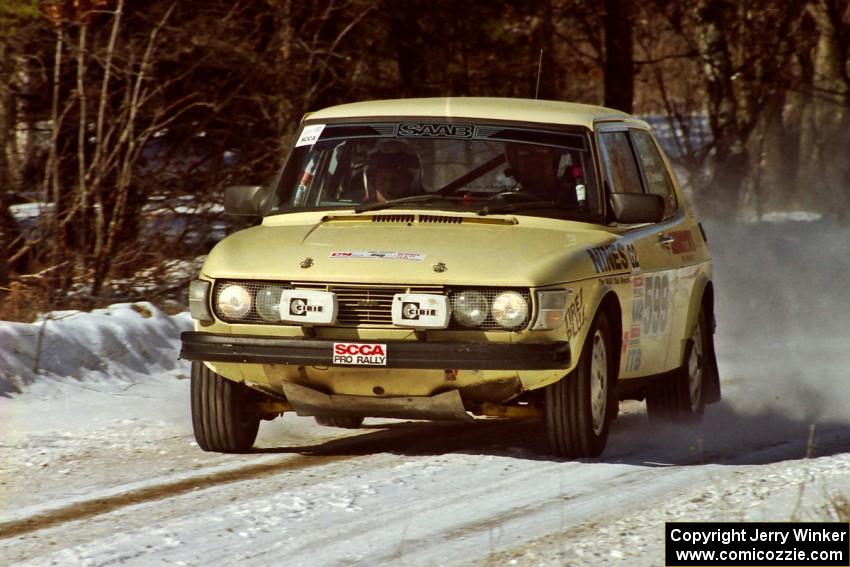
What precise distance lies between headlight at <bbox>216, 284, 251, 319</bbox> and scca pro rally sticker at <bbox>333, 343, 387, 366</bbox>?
51 centimetres

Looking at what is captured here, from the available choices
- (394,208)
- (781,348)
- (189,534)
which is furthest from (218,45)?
(189,534)

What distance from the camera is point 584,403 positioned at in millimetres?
7363

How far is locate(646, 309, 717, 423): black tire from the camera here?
30.0 ft

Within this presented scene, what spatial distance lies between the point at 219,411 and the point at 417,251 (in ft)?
4.22

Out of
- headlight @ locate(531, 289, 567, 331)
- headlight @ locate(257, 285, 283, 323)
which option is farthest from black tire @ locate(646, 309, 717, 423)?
headlight @ locate(257, 285, 283, 323)

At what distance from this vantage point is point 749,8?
74.2ft

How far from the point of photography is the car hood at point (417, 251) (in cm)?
703

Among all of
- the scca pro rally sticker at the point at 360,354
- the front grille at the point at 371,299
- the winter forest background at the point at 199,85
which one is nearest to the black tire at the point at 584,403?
the front grille at the point at 371,299

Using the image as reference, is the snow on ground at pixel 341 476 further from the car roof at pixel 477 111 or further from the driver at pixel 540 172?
the car roof at pixel 477 111

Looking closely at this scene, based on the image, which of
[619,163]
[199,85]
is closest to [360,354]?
[619,163]

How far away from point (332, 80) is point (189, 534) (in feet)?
35.5

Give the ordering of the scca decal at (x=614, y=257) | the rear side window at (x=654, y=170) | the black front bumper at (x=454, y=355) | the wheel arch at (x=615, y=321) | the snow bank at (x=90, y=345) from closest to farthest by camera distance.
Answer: the black front bumper at (x=454, y=355) < the scca decal at (x=614, y=257) < the wheel arch at (x=615, y=321) < the rear side window at (x=654, y=170) < the snow bank at (x=90, y=345)

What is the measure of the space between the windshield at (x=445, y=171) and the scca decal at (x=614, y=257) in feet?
0.76

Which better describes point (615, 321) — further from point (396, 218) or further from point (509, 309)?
point (396, 218)
